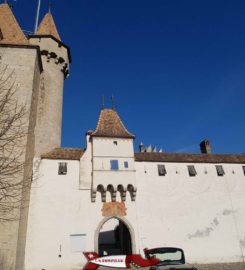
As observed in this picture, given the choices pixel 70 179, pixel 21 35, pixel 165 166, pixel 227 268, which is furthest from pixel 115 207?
pixel 21 35

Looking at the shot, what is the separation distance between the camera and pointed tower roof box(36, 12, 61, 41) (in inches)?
841

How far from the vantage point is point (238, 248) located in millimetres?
17203

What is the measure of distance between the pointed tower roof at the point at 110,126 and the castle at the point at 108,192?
69 mm

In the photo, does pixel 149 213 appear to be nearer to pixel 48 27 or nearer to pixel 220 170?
pixel 220 170

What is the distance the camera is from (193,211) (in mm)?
17453

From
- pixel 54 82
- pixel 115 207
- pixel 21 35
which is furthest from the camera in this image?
pixel 54 82

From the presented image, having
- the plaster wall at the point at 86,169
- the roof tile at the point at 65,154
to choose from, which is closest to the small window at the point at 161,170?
the plaster wall at the point at 86,169

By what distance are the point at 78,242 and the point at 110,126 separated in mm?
7468

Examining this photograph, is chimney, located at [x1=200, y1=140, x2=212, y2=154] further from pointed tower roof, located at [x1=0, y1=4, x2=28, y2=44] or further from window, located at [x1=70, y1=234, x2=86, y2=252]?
pointed tower roof, located at [x1=0, y1=4, x2=28, y2=44]

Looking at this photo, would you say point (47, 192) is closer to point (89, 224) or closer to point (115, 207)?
point (89, 224)

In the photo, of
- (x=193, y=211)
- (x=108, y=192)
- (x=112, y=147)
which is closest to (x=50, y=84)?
(x=112, y=147)

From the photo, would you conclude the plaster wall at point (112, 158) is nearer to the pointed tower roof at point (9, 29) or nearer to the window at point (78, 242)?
the window at point (78, 242)

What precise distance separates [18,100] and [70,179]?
5395 mm

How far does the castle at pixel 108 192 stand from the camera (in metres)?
15.1
